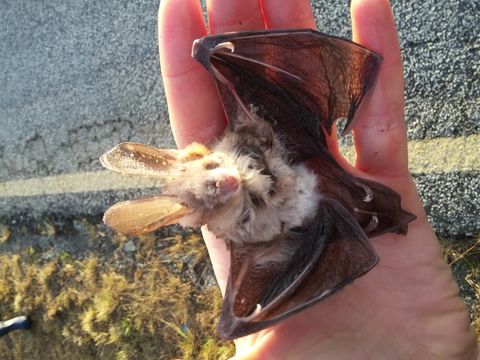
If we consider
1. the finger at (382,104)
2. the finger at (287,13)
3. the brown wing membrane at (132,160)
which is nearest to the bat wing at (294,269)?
the finger at (382,104)

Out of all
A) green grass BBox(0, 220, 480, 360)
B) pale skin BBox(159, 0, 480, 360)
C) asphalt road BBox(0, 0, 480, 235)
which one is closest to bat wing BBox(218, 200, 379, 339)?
pale skin BBox(159, 0, 480, 360)

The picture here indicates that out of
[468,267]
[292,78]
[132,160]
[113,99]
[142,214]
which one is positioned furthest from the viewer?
[113,99]

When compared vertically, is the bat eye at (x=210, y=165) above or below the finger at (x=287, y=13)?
below

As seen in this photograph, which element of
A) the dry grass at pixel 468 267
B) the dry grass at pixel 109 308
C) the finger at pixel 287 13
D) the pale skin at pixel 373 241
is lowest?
the dry grass at pixel 109 308

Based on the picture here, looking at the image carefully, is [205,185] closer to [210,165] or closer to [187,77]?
[210,165]

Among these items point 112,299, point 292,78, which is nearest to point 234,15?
point 292,78

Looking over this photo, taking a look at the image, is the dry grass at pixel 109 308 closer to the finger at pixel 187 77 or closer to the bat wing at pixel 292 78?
the finger at pixel 187 77
